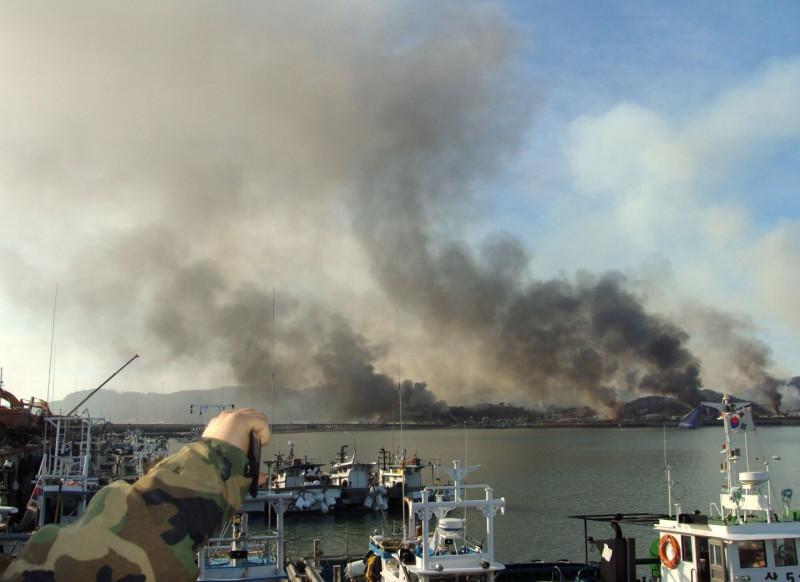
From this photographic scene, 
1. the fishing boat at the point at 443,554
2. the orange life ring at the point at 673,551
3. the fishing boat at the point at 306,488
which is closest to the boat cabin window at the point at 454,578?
the fishing boat at the point at 443,554

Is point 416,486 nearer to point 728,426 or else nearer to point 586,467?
point 728,426

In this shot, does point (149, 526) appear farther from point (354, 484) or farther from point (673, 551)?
point (354, 484)

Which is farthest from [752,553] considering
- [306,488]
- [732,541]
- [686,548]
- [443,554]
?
[306,488]

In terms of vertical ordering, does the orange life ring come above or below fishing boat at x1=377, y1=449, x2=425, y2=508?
below

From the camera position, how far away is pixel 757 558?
20.8 metres

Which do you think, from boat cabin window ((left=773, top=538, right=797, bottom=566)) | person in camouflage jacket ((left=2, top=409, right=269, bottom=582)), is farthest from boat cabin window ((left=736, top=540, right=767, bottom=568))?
person in camouflage jacket ((left=2, top=409, right=269, bottom=582))

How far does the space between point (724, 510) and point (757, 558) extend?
2.01 metres

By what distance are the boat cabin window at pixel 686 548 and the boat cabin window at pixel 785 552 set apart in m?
2.41

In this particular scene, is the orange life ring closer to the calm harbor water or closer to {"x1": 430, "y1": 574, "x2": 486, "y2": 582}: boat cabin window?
the calm harbor water

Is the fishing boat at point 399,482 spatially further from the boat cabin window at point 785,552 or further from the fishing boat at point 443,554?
the boat cabin window at point 785,552

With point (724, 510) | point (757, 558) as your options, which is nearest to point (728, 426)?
point (724, 510)

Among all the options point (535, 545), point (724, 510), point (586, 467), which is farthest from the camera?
point (586, 467)

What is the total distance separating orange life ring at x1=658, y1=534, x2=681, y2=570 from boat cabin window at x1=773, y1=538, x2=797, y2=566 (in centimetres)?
283

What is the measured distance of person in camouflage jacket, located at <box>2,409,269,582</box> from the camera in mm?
2297
